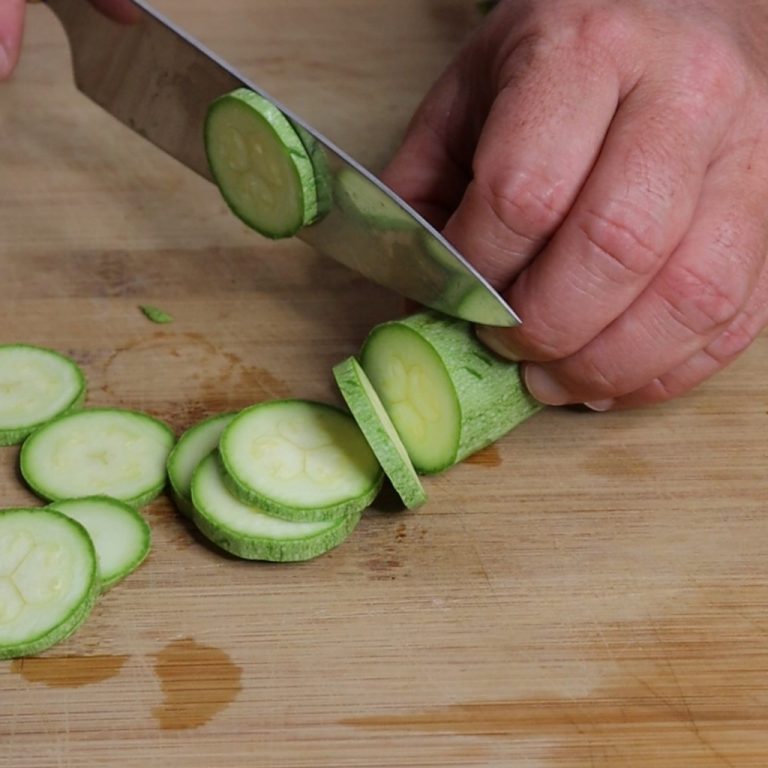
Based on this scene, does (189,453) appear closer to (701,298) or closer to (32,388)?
(32,388)

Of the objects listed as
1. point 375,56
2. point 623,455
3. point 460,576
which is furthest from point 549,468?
point 375,56

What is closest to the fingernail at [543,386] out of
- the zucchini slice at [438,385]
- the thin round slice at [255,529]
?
the zucchini slice at [438,385]

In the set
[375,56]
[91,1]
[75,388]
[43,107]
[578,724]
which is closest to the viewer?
[578,724]

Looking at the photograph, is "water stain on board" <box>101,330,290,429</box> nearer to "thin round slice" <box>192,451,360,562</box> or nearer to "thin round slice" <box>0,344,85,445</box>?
"thin round slice" <box>0,344,85,445</box>

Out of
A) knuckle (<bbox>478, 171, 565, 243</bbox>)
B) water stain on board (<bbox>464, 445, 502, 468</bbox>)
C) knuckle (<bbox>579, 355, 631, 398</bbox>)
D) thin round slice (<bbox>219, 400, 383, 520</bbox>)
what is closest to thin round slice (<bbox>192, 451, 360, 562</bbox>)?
thin round slice (<bbox>219, 400, 383, 520</bbox>)

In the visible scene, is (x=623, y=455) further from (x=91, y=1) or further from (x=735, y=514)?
(x=91, y=1)

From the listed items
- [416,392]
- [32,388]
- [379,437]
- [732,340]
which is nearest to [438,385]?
[416,392]
